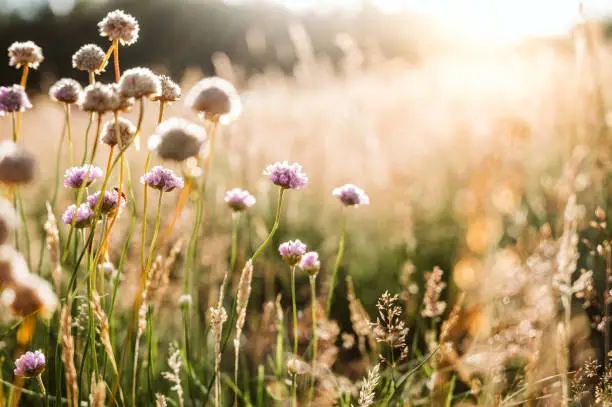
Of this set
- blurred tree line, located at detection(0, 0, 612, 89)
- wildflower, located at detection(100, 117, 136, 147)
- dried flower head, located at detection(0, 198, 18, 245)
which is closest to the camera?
dried flower head, located at detection(0, 198, 18, 245)

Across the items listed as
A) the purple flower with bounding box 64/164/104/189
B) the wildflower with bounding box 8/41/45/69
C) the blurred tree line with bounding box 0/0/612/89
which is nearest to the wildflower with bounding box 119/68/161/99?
the purple flower with bounding box 64/164/104/189

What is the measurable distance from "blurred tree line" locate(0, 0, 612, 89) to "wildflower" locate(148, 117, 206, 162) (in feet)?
67.5

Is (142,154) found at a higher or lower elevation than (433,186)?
higher

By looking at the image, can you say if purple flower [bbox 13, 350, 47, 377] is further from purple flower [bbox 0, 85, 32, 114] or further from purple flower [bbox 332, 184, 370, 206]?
purple flower [bbox 332, 184, 370, 206]

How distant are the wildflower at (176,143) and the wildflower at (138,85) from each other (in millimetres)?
83

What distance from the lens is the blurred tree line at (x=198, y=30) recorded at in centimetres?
2186

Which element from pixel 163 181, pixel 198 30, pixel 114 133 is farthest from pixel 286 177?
pixel 198 30

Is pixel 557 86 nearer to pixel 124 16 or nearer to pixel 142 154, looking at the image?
pixel 124 16

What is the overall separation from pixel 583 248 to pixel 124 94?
7.12ft

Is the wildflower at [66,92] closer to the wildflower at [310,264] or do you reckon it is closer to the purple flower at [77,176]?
the purple flower at [77,176]

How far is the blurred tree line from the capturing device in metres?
21.9

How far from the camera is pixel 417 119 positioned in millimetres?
5430

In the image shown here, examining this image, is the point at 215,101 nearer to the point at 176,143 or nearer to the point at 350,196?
the point at 176,143

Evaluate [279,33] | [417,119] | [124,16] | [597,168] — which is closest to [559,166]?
[597,168]
